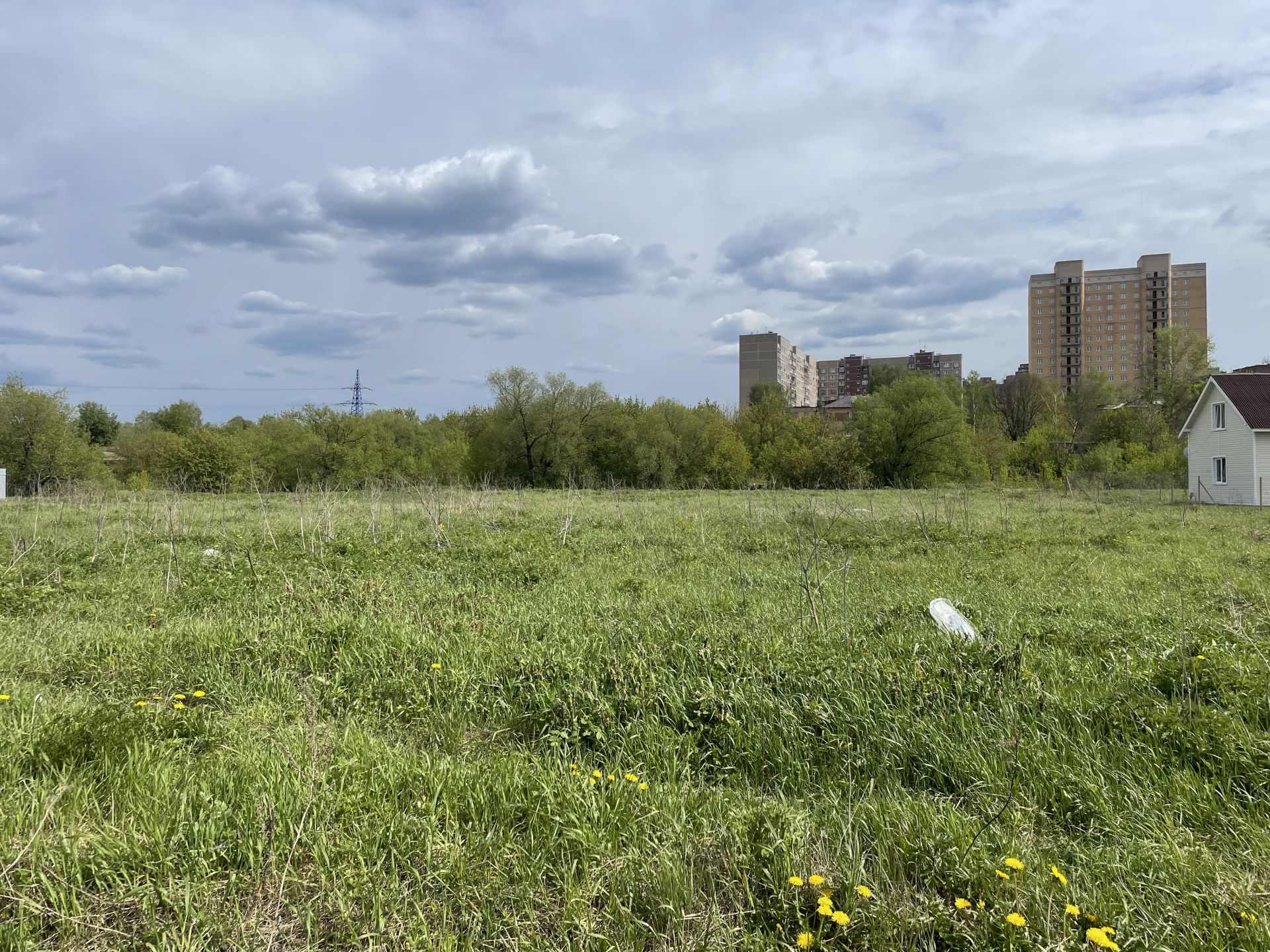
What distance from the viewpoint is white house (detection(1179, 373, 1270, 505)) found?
87.6 ft

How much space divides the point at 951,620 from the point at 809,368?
438 feet

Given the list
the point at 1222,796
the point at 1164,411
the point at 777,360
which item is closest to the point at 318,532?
the point at 1222,796

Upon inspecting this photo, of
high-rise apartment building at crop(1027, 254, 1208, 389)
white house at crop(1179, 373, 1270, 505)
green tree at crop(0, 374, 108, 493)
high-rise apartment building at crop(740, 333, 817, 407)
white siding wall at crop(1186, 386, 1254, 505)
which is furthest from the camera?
high-rise apartment building at crop(740, 333, 817, 407)

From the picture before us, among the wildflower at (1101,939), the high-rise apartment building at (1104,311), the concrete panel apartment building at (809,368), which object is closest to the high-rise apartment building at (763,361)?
the concrete panel apartment building at (809,368)

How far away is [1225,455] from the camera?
28.6 meters

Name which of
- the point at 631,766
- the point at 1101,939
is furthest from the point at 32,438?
the point at 1101,939

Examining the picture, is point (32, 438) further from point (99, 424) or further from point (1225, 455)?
point (1225, 455)

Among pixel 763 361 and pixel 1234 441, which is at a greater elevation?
pixel 763 361

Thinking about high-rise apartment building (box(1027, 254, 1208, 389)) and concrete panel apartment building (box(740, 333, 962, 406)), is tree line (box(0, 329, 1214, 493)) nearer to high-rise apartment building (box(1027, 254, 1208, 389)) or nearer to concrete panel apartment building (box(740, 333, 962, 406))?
concrete panel apartment building (box(740, 333, 962, 406))

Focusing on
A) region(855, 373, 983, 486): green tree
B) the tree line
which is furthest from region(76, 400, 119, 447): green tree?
region(855, 373, 983, 486): green tree

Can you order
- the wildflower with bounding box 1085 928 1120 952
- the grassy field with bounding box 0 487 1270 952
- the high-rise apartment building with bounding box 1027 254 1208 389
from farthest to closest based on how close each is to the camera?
1. the high-rise apartment building with bounding box 1027 254 1208 389
2. the grassy field with bounding box 0 487 1270 952
3. the wildflower with bounding box 1085 928 1120 952

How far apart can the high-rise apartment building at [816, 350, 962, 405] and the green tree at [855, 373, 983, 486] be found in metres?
65.5

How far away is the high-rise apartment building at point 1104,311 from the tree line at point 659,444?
5961 cm

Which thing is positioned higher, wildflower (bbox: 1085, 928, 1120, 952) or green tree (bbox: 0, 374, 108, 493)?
green tree (bbox: 0, 374, 108, 493)
